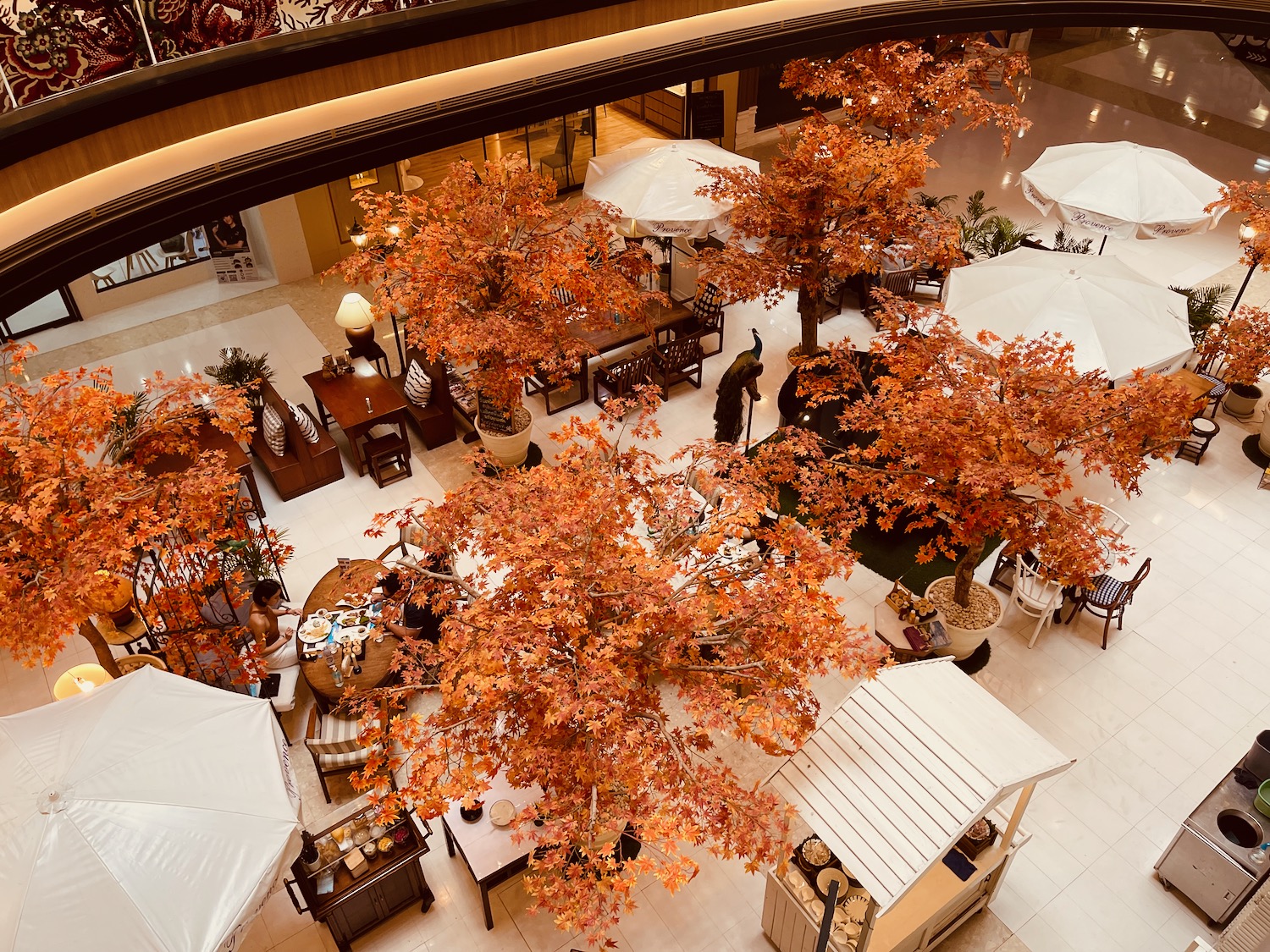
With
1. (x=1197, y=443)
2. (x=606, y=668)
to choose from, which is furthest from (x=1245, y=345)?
(x=606, y=668)

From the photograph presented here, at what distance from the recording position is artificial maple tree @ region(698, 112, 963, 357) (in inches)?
403

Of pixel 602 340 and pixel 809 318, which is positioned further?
pixel 602 340

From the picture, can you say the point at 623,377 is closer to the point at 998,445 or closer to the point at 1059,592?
A: the point at 998,445

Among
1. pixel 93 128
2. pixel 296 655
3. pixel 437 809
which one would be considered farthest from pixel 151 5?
pixel 437 809

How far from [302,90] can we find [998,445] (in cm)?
636

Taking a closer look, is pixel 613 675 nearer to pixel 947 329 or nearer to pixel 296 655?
pixel 296 655

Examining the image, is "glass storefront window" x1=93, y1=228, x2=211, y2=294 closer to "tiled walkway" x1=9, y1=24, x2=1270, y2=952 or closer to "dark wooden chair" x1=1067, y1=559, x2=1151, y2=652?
"tiled walkway" x1=9, y1=24, x2=1270, y2=952

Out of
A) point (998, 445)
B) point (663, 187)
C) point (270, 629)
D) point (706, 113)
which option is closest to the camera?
point (998, 445)

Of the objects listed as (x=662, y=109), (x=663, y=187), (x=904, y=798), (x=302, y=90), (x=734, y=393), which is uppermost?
(x=302, y=90)

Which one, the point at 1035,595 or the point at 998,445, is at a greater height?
the point at 998,445

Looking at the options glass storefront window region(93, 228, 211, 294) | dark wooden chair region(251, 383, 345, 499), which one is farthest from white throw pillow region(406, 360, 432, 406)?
glass storefront window region(93, 228, 211, 294)

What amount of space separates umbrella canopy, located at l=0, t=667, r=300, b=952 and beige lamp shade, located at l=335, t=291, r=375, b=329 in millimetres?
5566

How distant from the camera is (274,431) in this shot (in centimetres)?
993

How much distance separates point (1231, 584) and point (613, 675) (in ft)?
24.2
